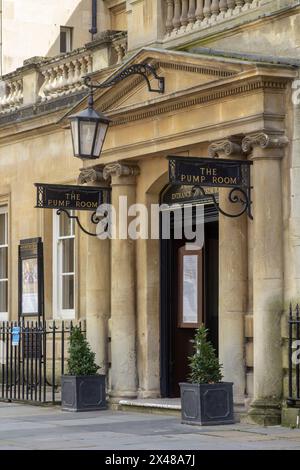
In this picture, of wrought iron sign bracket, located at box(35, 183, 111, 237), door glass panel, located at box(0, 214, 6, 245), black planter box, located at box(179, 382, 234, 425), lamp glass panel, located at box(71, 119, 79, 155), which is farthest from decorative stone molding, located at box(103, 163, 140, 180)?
door glass panel, located at box(0, 214, 6, 245)

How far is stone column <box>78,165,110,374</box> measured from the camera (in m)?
19.3

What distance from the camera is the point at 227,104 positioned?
16531 mm

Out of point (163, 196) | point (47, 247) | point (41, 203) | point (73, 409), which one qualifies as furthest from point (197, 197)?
point (47, 247)

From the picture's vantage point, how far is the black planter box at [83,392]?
1808 centimetres

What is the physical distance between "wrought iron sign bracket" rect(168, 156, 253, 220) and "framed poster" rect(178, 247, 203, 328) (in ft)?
5.96

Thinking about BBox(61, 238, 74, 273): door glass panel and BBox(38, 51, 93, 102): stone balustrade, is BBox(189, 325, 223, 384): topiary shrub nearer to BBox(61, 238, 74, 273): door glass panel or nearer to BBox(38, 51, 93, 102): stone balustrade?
BBox(61, 238, 74, 273): door glass panel

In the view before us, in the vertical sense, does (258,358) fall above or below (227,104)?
below

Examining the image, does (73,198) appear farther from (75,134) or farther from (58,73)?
(58,73)

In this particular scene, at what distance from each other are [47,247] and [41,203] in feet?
13.9

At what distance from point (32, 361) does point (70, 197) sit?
3017 millimetres

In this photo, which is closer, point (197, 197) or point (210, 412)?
point (210, 412)

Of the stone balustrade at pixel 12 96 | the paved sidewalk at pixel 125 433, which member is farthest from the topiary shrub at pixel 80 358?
the stone balustrade at pixel 12 96
